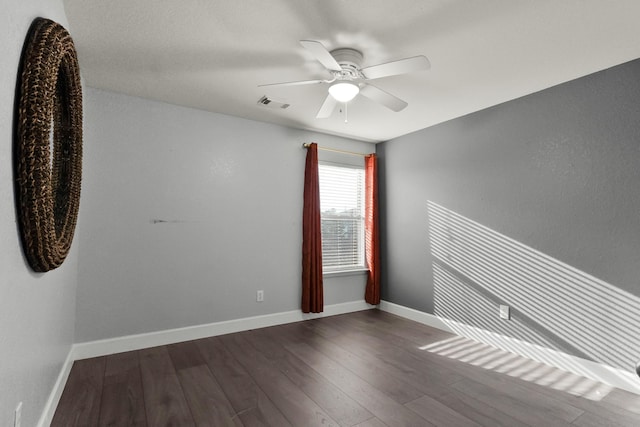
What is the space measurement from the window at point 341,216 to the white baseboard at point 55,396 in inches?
104

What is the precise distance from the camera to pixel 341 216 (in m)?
4.26

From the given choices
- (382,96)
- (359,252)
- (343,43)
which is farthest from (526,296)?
(343,43)

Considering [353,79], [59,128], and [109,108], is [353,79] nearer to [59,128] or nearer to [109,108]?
[59,128]

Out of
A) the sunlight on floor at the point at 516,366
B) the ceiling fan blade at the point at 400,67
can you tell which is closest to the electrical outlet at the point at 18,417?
the ceiling fan blade at the point at 400,67

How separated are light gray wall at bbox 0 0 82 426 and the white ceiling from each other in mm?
474

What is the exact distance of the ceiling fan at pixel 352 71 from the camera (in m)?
1.83

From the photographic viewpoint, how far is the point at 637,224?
2.22 metres

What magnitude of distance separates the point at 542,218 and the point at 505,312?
0.94m

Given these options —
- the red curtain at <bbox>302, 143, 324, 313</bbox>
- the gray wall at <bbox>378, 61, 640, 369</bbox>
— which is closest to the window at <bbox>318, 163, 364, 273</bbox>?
the red curtain at <bbox>302, 143, 324, 313</bbox>

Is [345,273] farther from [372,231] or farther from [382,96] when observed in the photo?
[382,96]

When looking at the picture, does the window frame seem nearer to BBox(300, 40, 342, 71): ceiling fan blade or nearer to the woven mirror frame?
BBox(300, 40, 342, 71): ceiling fan blade

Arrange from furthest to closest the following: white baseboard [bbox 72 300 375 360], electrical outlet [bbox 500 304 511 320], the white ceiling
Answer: electrical outlet [bbox 500 304 511 320] → white baseboard [bbox 72 300 375 360] → the white ceiling

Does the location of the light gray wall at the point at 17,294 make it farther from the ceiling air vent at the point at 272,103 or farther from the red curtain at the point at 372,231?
the red curtain at the point at 372,231

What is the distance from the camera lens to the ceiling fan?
6.01 feet
